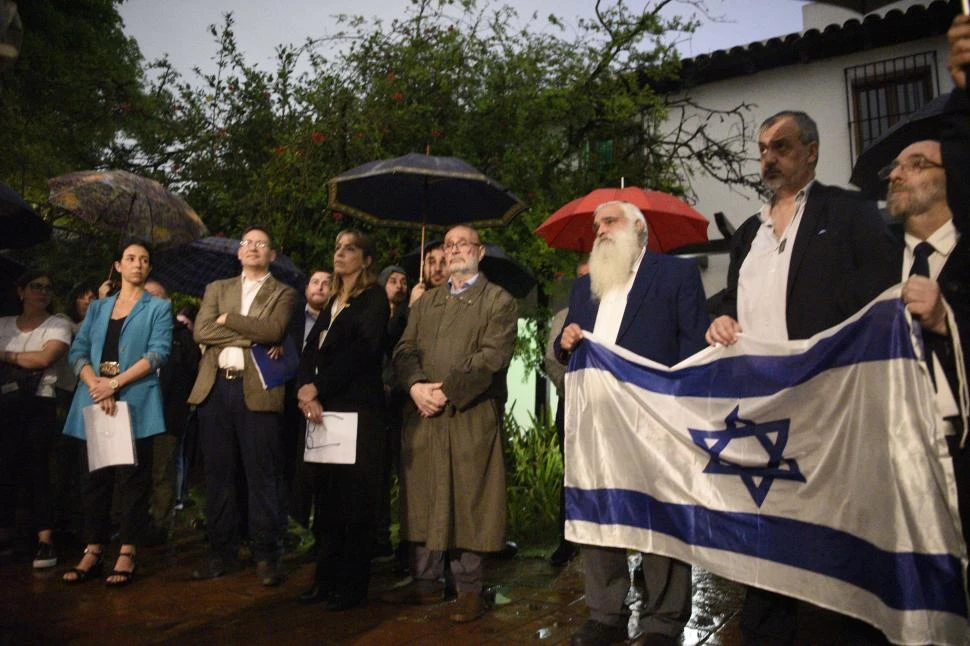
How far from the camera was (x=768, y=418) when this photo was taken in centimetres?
341

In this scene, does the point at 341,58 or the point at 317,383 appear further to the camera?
the point at 341,58

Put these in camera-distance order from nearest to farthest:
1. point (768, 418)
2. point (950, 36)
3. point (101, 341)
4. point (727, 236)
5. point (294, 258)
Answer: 1. point (950, 36)
2. point (768, 418)
3. point (101, 341)
4. point (294, 258)
5. point (727, 236)

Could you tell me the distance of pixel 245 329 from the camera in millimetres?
5156

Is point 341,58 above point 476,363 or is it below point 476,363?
above

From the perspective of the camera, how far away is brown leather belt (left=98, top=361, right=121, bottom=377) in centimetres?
545

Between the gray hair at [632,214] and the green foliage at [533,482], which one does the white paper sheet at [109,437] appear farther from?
the gray hair at [632,214]

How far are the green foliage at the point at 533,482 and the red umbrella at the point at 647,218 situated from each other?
2.00 metres

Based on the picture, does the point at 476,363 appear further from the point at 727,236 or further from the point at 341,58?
the point at 727,236

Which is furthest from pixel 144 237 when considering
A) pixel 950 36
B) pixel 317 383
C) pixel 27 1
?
pixel 27 1

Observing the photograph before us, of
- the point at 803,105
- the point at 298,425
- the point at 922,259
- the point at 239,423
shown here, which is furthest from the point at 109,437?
the point at 803,105

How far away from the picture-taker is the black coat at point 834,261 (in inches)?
132

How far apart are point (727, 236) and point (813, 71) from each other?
126 inches

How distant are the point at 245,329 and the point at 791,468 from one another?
3.37 m

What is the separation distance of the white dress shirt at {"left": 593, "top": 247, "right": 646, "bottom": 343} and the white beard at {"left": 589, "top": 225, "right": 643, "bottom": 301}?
2 centimetres
